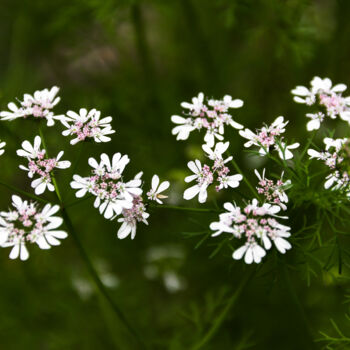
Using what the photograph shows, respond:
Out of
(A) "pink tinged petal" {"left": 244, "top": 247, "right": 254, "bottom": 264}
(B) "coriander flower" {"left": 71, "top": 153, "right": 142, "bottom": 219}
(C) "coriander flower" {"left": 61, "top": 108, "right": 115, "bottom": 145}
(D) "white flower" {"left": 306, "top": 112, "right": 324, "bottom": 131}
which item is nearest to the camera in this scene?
(A) "pink tinged petal" {"left": 244, "top": 247, "right": 254, "bottom": 264}

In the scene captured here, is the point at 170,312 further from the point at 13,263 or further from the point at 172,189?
the point at 13,263

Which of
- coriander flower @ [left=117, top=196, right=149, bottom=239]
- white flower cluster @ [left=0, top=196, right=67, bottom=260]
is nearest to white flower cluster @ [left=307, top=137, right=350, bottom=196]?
coriander flower @ [left=117, top=196, right=149, bottom=239]

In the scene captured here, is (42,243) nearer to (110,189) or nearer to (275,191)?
(110,189)

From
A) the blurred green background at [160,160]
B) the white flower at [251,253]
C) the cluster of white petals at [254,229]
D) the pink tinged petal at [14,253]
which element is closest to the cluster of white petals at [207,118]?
the cluster of white petals at [254,229]

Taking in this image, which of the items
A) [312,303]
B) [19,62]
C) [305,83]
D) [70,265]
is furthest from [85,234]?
[305,83]

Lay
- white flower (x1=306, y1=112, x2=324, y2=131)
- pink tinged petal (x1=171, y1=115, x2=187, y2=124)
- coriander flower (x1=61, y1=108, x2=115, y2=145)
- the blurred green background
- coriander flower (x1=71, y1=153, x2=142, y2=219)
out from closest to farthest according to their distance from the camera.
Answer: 1. coriander flower (x1=71, y1=153, x2=142, y2=219)
2. coriander flower (x1=61, y1=108, x2=115, y2=145)
3. white flower (x1=306, y1=112, x2=324, y2=131)
4. pink tinged petal (x1=171, y1=115, x2=187, y2=124)
5. the blurred green background

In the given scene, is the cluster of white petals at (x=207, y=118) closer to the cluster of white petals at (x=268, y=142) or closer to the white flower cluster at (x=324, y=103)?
the cluster of white petals at (x=268, y=142)

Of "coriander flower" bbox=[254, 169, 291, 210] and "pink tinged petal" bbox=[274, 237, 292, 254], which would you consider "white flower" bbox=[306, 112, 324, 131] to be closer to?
"coriander flower" bbox=[254, 169, 291, 210]

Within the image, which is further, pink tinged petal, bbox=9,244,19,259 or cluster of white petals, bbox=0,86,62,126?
cluster of white petals, bbox=0,86,62,126
